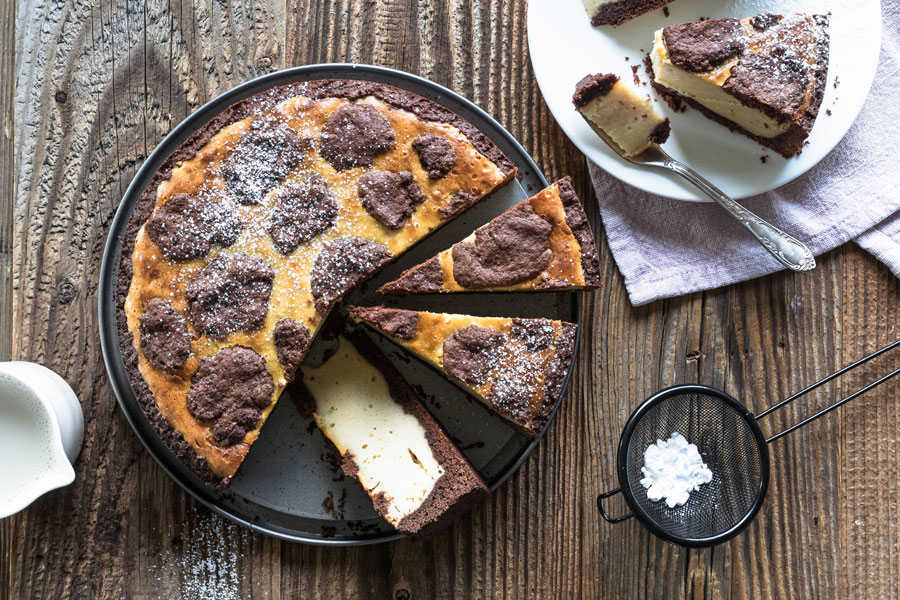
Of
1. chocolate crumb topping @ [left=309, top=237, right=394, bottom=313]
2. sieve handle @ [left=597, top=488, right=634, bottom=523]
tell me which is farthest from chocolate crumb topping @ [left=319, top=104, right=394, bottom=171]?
sieve handle @ [left=597, top=488, right=634, bottom=523]

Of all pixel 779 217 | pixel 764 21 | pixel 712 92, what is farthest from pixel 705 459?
pixel 764 21

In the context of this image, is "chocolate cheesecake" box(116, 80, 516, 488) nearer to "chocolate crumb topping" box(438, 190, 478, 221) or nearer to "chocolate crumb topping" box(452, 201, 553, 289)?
"chocolate crumb topping" box(438, 190, 478, 221)

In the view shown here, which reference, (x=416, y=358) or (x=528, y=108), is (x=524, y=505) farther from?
(x=528, y=108)

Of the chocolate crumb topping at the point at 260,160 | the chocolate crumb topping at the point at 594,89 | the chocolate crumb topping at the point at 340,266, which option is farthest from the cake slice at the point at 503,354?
the chocolate crumb topping at the point at 594,89

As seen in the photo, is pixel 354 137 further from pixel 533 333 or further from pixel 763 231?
pixel 763 231

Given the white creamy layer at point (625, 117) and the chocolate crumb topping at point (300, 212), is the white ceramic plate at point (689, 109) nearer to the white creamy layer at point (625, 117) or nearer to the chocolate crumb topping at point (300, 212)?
the white creamy layer at point (625, 117)
